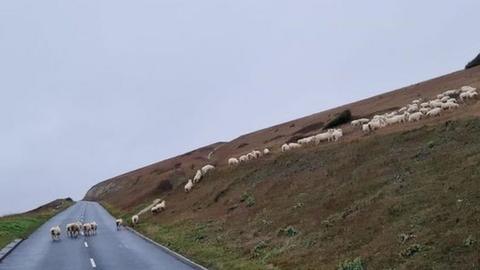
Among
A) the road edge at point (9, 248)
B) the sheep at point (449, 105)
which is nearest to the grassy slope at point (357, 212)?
the road edge at point (9, 248)

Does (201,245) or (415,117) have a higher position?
(415,117)

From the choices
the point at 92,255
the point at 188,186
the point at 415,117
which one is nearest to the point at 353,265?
the point at 92,255

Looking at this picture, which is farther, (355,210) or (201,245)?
(201,245)

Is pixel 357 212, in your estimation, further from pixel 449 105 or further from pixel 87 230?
pixel 87 230

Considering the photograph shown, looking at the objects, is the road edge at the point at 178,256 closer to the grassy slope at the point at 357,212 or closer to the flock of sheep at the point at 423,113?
the grassy slope at the point at 357,212

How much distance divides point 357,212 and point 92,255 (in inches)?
524

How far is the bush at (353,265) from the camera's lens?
16.6 meters

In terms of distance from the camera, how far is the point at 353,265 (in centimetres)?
1684

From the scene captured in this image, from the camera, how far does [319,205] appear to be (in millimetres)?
27188

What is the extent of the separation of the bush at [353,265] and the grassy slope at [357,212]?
23 cm

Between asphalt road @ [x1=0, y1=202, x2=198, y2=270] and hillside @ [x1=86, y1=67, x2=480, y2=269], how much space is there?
1.50 meters

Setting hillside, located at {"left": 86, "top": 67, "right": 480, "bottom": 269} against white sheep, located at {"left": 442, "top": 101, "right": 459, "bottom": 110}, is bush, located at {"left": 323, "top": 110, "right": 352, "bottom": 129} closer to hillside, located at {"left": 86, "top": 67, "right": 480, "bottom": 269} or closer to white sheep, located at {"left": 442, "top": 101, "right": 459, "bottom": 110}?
hillside, located at {"left": 86, "top": 67, "right": 480, "bottom": 269}

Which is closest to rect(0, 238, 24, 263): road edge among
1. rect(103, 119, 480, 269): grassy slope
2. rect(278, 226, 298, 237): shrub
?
rect(103, 119, 480, 269): grassy slope

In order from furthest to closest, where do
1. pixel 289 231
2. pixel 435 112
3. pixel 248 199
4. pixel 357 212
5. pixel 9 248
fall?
pixel 435 112, pixel 248 199, pixel 9 248, pixel 289 231, pixel 357 212
